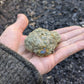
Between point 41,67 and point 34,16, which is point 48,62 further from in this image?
point 34,16

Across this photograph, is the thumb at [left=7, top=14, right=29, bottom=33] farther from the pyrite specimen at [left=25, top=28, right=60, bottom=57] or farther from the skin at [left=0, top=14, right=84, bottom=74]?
the pyrite specimen at [left=25, top=28, right=60, bottom=57]

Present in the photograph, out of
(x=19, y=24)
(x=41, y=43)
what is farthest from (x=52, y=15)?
(x=41, y=43)

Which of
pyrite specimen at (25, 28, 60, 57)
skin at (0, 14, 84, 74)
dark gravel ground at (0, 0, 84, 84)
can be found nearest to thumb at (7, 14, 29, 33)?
skin at (0, 14, 84, 74)

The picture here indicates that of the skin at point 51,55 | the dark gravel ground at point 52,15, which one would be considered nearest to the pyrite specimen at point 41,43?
the skin at point 51,55

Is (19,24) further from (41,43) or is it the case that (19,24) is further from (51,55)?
(51,55)

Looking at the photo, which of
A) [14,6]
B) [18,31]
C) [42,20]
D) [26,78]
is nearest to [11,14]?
[14,6]
